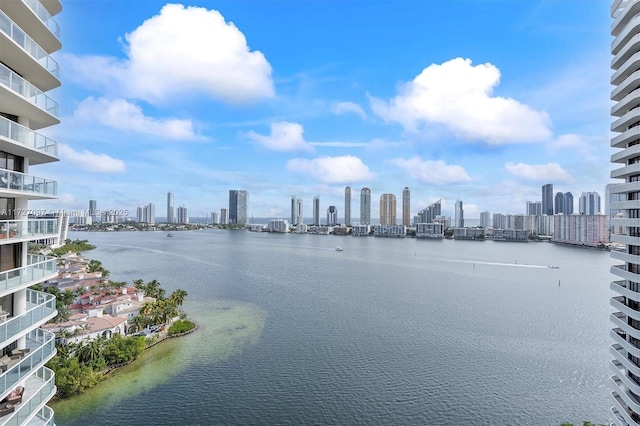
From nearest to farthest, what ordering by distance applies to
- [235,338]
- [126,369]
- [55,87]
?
[55,87]
[126,369]
[235,338]

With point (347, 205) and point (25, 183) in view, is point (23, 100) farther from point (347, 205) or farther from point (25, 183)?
point (347, 205)

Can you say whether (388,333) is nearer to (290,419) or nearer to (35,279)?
(290,419)

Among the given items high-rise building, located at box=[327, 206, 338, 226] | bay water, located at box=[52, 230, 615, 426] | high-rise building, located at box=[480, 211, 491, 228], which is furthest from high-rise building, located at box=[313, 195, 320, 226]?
bay water, located at box=[52, 230, 615, 426]

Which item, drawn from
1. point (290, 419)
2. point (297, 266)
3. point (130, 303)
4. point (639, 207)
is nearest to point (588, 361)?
point (639, 207)

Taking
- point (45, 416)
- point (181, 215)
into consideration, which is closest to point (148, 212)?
point (181, 215)

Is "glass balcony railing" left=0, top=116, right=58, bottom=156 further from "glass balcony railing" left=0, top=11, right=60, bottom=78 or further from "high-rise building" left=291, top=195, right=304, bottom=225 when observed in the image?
"high-rise building" left=291, top=195, right=304, bottom=225

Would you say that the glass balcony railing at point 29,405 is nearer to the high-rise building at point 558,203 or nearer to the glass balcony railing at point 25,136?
the glass balcony railing at point 25,136

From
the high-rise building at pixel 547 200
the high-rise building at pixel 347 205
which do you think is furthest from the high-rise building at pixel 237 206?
the high-rise building at pixel 547 200
